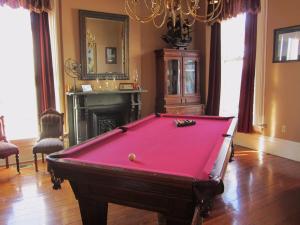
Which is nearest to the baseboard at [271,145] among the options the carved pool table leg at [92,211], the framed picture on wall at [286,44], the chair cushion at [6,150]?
the framed picture on wall at [286,44]

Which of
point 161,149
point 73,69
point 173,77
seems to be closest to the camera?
point 161,149

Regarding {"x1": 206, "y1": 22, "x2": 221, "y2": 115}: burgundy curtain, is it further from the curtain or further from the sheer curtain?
the sheer curtain

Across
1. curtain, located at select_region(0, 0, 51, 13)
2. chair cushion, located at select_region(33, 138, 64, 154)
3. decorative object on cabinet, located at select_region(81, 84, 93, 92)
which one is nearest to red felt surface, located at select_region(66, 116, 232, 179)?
chair cushion, located at select_region(33, 138, 64, 154)

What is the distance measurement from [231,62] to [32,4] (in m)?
3.96

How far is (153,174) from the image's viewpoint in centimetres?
157

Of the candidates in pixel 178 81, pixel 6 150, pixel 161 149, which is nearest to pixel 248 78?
pixel 178 81

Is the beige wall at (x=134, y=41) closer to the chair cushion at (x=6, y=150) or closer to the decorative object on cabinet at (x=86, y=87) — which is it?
the decorative object on cabinet at (x=86, y=87)

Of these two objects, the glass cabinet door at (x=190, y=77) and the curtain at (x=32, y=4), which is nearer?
the curtain at (x=32, y=4)

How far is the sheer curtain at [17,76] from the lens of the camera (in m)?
4.50

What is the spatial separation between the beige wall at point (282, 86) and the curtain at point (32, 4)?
3.89 metres

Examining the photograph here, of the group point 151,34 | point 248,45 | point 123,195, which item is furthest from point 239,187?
point 151,34

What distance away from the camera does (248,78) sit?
5121mm

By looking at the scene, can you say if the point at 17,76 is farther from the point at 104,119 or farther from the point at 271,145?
the point at 271,145

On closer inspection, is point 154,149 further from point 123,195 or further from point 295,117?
point 295,117
